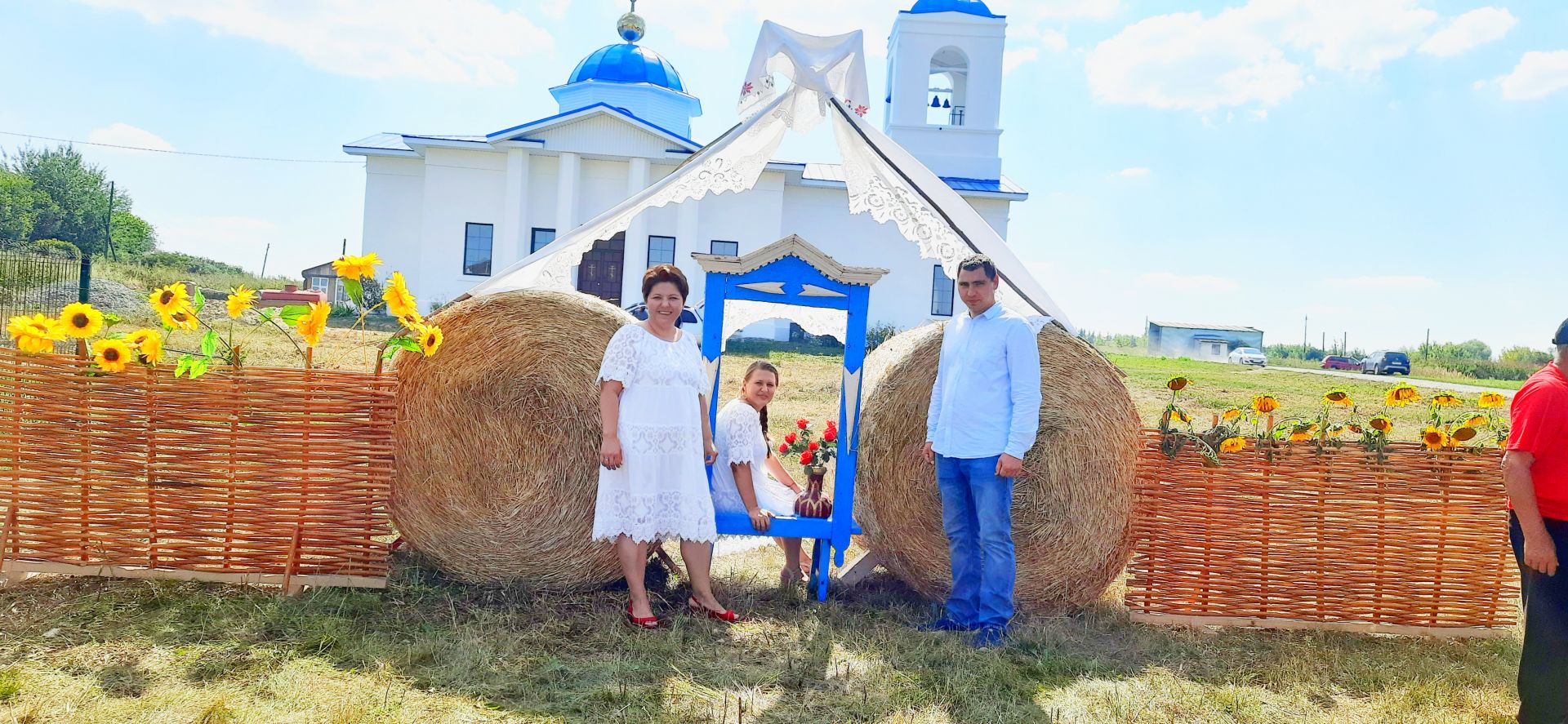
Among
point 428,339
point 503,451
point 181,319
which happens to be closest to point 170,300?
point 181,319

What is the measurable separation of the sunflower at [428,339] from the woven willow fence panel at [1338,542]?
3.52m

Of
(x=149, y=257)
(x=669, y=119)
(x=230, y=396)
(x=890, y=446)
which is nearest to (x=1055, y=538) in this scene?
(x=890, y=446)

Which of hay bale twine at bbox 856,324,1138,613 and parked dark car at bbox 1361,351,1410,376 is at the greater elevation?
parked dark car at bbox 1361,351,1410,376

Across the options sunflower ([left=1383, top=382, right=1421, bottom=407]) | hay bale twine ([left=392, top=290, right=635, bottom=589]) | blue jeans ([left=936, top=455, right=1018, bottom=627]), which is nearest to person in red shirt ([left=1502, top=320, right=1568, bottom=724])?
sunflower ([left=1383, top=382, right=1421, bottom=407])

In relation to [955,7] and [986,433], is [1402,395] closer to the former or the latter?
[986,433]

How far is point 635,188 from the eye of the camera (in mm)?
22047

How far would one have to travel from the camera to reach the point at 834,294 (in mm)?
4871

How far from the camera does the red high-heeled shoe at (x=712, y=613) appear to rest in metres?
4.45

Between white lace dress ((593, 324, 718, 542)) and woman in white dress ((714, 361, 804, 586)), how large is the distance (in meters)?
0.37

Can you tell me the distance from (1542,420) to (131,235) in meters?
57.3

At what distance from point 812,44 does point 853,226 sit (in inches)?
698

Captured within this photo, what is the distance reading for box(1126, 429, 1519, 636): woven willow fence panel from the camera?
450 centimetres

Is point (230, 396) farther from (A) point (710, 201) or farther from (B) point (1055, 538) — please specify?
(A) point (710, 201)

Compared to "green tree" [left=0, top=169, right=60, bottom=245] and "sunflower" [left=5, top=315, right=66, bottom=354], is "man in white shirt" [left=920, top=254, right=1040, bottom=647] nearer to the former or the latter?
"sunflower" [left=5, top=315, right=66, bottom=354]
